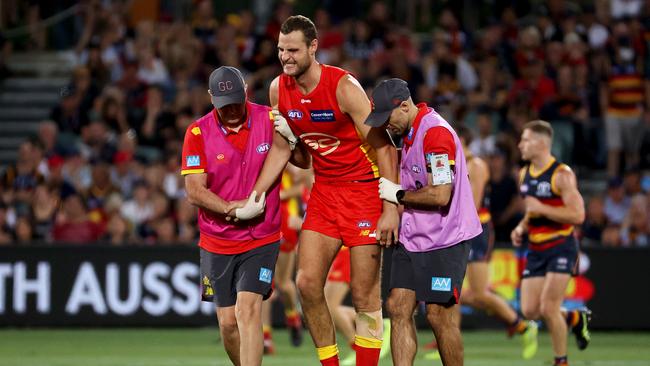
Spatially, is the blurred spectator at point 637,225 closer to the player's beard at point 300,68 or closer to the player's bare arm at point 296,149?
the player's bare arm at point 296,149

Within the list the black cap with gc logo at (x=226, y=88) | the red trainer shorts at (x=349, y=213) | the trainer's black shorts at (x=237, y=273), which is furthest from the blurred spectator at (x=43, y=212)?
the red trainer shorts at (x=349, y=213)

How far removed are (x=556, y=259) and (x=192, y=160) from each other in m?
4.67

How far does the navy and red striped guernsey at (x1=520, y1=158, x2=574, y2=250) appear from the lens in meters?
13.9

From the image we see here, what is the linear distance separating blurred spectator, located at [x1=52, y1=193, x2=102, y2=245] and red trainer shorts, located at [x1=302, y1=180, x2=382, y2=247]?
991 cm

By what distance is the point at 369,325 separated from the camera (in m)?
10.6

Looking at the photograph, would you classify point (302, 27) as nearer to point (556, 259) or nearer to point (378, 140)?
point (378, 140)

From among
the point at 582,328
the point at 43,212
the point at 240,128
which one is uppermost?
the point at 240,128

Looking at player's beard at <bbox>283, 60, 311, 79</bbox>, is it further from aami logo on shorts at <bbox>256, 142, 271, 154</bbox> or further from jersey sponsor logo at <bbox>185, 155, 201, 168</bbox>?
jersey sponsor logo at <bbox>185, 155, 201, 168</bbox>

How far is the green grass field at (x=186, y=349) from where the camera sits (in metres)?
14.6

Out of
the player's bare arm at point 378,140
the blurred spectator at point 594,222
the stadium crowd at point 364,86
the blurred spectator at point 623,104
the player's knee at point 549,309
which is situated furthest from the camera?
the blurred spectator at point 623,104

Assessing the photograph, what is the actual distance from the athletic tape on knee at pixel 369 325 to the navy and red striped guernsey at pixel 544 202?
3.79m

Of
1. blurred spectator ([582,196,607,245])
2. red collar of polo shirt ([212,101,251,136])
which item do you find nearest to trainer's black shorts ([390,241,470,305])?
red collar of polo shirt ([212,101,251,136])

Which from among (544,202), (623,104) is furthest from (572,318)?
(623,104)

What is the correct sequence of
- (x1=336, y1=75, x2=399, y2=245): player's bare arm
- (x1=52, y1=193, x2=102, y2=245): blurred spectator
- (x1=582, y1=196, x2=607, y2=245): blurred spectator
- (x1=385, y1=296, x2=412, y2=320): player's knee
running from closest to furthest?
1. (x1=336, y1=75, x2=399, y2=245): player's bare arm
2. (x1=385, y1=296, x2=412, y2=320): player's knee
3. (x1=582, y1=196, x2=607, y2=245): blurred spectator
4. (x1=52, y1=193, x2=102, y2=245): blurred spectator
